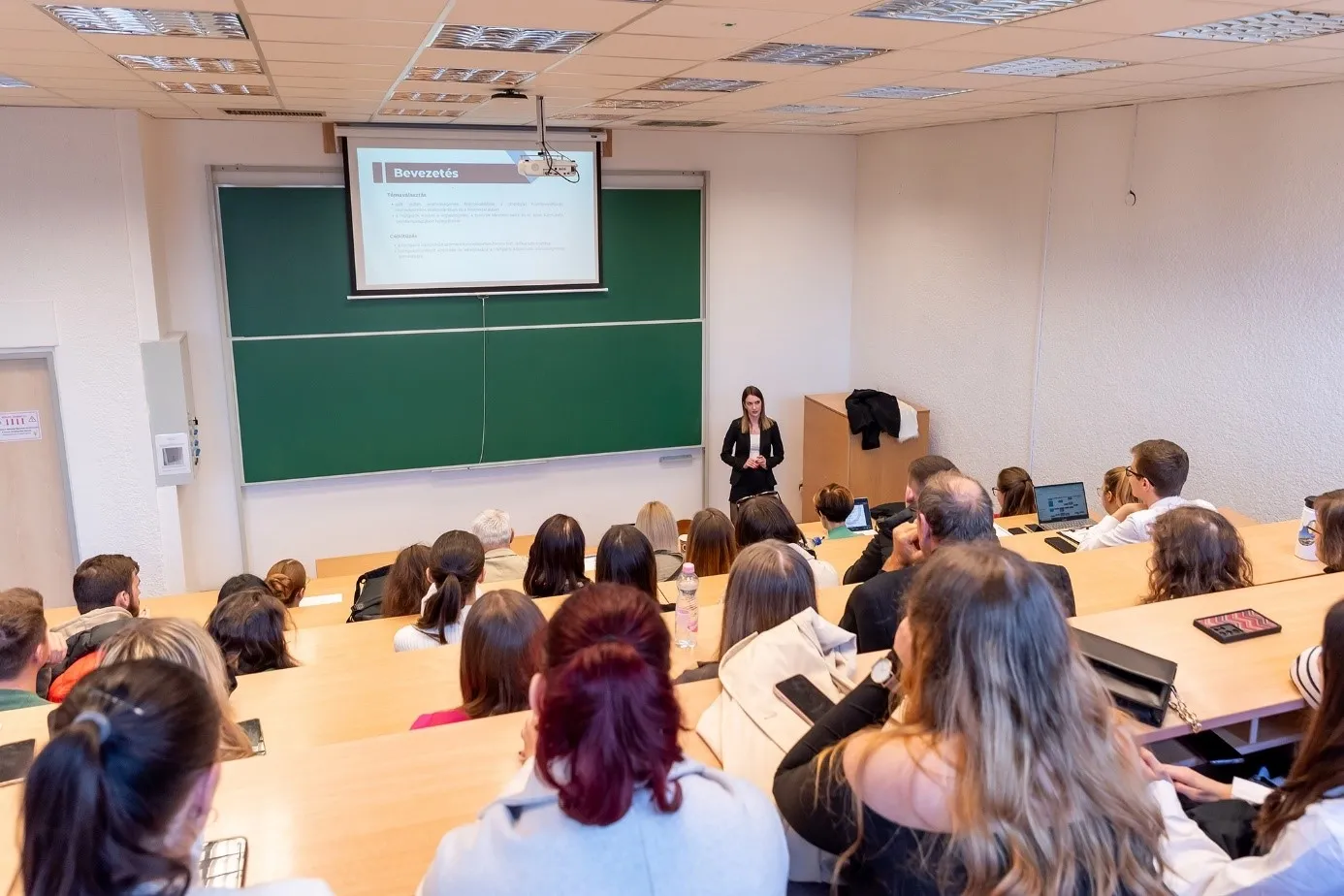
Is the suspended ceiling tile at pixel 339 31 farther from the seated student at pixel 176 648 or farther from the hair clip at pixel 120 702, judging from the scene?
the hair clip at pixel 120 702

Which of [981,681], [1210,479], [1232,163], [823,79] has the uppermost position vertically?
[823,79]

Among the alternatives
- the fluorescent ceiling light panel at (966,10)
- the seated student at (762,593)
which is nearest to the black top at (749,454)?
the fluorescent ceiling light panel at (966,10)

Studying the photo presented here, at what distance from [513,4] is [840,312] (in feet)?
17.6

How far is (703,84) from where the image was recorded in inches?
173

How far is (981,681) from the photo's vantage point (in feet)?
4.71

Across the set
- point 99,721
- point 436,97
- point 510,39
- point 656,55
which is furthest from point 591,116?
point 99,721

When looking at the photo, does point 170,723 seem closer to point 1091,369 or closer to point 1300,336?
point 1300,336

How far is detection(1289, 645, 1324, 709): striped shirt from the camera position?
2168mm

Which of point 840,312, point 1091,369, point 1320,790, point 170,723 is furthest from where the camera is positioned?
point 840,312

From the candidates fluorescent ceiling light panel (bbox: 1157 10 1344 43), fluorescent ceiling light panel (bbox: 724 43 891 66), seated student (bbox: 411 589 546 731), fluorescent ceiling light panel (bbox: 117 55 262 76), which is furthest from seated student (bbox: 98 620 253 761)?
fluorescent ceiling light panel (bbox: 1157 10 1344 43)

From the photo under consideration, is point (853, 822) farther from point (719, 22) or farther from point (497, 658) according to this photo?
point (719, 22)

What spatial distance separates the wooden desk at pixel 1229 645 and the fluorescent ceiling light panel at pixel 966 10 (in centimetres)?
167

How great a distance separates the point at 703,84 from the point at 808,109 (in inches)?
49.2

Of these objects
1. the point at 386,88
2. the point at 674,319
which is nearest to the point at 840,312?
the point at 674,319
